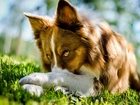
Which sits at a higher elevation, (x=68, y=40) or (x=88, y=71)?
(x=68, y=40)

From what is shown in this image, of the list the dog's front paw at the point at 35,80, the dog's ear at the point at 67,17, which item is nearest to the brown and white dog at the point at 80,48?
the dog's ear at the point at 67,17

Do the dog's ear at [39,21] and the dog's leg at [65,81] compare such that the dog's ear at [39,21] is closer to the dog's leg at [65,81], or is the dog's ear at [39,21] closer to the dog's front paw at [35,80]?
the dog's leg at [65,81]

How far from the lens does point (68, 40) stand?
4.90 m

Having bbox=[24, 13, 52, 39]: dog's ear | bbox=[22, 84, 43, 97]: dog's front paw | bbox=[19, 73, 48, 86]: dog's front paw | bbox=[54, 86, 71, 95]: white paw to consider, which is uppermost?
bbox=[24, 13, 52, 39]: dog's ear

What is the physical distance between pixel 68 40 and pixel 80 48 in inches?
7.5

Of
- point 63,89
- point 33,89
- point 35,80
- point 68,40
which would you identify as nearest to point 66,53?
point 68,40

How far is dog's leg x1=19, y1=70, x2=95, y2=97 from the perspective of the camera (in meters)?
4.34

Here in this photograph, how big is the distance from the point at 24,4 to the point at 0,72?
75.2 ft

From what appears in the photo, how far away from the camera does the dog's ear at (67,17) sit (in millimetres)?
4715

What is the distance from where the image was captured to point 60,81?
14.8 feet

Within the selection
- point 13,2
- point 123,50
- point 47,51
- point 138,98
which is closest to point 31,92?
point 47,51

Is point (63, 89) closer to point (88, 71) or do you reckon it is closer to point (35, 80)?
point (35, 80)

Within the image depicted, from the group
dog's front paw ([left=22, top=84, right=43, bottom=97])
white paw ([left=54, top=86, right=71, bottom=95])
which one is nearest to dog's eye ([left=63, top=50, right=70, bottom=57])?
white paw ([left=54, top=86, right=71, bottom=95])

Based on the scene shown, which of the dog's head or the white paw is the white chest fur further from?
the white paw
